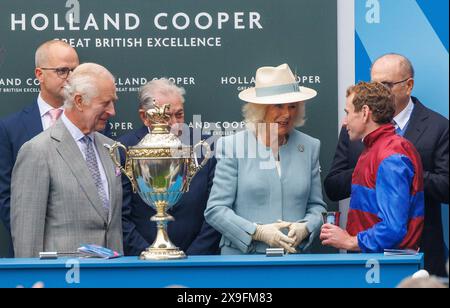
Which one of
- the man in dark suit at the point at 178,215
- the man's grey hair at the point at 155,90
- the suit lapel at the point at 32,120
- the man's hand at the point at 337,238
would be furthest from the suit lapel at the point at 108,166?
the man's hand at the point at 337,238

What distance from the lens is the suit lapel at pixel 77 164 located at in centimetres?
615

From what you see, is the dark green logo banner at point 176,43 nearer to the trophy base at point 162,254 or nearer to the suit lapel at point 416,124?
the suit lapel at point 416,124

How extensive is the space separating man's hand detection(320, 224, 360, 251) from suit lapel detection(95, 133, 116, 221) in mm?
1153

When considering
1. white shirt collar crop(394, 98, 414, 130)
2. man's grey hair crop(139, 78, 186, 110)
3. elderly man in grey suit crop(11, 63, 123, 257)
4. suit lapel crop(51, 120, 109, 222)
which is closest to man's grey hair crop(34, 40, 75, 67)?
man's grey hair crop(139, 78, 186, 110)

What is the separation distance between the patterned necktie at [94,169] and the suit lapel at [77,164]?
0.15 feet

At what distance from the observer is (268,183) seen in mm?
6430

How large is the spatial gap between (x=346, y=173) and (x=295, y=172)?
1.59ft

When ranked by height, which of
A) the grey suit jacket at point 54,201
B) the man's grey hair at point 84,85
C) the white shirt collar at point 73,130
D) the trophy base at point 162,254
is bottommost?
the trophy base at point 162,254

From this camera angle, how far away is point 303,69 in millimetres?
7359

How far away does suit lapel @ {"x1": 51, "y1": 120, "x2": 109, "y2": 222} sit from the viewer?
6150 millimetres

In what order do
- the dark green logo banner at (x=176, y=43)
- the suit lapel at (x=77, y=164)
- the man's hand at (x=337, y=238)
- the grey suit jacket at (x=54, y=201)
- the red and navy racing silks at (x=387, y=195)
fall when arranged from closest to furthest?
the red and navy racing silks at (x=387, y=195) → the man's hand at (x=337, y=238) → the grey suit jacket at (x=54, y=201) → the suit lapel at (x=77, y=164) → the dark green logo banner at (x=176, y=43)

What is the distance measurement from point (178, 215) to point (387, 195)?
1630 millimetres

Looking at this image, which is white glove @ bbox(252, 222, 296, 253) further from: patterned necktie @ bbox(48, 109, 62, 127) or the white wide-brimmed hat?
patterned necktie @ bbox(48, 109, 62, 127)
